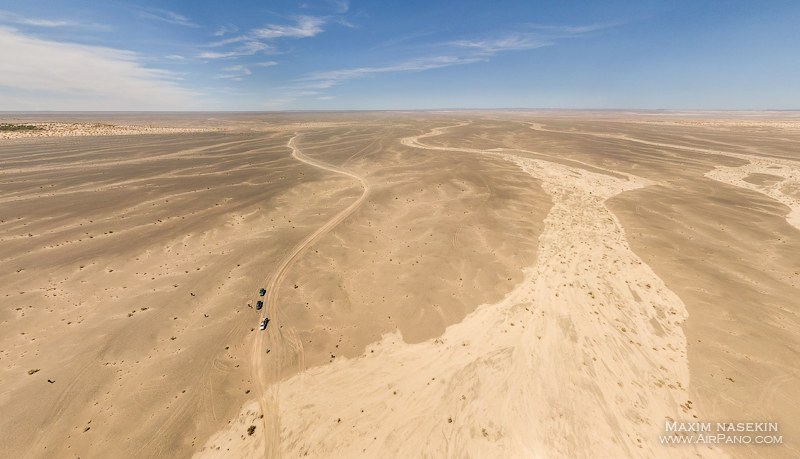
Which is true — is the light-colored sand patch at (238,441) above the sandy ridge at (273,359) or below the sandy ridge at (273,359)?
below

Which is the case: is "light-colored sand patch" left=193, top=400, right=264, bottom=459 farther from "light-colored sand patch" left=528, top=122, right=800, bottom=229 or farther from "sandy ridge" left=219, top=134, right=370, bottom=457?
"light-colored sand patch" left=528, top=122, right=800, bottom=229

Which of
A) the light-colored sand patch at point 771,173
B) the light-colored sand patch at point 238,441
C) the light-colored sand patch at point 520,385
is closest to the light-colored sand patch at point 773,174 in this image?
the light-colored sand patch at point 771,173

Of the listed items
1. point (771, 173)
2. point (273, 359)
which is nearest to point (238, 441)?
point (273, 359)

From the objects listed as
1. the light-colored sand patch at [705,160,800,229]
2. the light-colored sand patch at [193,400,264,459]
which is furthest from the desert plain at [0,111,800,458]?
the light-colored sand patch at [705,160,800,229]

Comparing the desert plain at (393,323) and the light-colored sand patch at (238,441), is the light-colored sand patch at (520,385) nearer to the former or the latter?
the desert plain at (393,323)

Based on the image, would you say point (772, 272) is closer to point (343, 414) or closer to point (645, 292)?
point (645, 292)

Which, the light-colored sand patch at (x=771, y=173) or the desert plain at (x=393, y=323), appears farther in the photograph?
the light-colored sand patch at (x=771, y=173)

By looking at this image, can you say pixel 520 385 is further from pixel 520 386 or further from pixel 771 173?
pixel 771 173

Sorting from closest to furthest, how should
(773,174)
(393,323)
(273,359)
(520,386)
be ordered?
(520,386)
(273,359)
(393,323)
(773,174)
